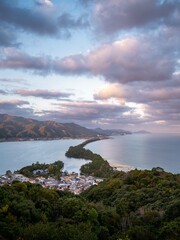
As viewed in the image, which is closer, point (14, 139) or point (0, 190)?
point (0, 190)

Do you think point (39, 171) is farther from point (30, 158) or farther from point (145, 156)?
point (145, 156)

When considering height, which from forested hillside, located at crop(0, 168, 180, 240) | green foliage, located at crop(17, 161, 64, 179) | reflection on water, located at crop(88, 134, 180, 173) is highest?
forested hillside, located at crop(0, 168, 180, 240)

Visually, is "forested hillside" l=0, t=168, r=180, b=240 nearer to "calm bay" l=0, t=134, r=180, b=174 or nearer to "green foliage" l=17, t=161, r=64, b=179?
"green foliage" l=17, t=161, r=64, b=179

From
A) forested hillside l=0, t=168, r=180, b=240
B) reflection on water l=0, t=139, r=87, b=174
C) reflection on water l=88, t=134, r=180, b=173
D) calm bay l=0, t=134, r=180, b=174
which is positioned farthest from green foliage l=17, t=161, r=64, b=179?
forested hillside l=0, t=168, r=180, b=240

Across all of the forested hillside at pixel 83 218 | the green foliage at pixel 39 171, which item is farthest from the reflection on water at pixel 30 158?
the forested hillside at pixel 83 218

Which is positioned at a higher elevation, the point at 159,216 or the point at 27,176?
the point at 159,216

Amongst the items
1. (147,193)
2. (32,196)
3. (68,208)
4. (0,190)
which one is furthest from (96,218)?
(147,193)

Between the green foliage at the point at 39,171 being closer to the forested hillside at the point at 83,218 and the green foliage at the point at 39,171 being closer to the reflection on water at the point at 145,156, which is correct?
the reflection on water at the point at 145,156

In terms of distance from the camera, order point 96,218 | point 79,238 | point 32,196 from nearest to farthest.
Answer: point 79,238 → point 96,218 → point 32,196

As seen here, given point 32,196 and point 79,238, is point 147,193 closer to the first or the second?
point 32,196

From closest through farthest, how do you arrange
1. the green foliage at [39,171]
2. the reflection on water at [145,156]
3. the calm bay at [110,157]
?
the green foliage at [39,171], the reflection on water at [145,156], the calm bay at [110,157]

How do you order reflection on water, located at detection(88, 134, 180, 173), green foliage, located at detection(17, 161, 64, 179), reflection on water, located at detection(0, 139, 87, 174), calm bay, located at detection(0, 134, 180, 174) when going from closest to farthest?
green foliage, located at detection(17, 161, 64, 179) < reflection on water, located at detection(88, 134, 180, 173) < calm bay, located at detection(0, 134, 180, 174) < reflection on water, located at detection(0, 139, 87, 174)
